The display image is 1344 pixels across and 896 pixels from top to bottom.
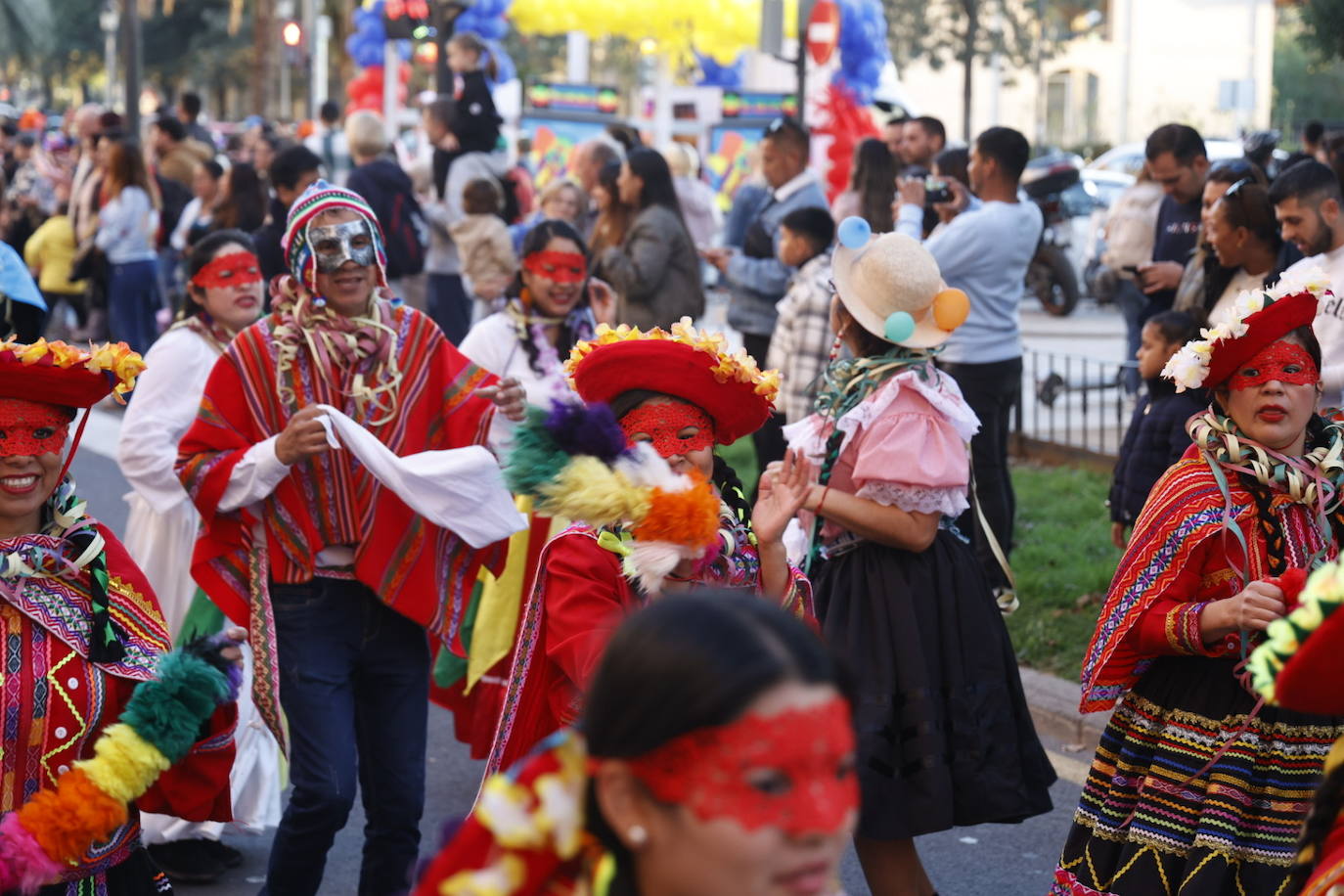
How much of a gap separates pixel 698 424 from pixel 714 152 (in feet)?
63.5

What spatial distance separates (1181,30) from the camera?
53188 millimetres

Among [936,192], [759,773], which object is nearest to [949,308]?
[759,773]

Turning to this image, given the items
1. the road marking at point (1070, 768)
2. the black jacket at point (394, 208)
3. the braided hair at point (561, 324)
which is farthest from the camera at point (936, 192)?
the road marking at point (1070, 768)

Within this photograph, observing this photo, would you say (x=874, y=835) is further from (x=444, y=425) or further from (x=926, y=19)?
(x=926, y=19)

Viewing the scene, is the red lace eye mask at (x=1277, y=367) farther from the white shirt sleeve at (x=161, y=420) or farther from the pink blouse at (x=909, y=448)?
the white shirt sleeve at (x=161, y=420)

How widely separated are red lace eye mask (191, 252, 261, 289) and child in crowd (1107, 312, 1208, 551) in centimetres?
330

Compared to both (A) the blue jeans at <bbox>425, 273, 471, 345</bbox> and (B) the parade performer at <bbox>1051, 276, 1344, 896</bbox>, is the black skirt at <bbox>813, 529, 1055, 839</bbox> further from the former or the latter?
(A) the blue jeans at <bbox>425, 273, 471, 345</bbox>

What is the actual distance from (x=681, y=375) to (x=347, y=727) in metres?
1.59

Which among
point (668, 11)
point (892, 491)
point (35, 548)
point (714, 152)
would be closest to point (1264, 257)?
point (892, 491)

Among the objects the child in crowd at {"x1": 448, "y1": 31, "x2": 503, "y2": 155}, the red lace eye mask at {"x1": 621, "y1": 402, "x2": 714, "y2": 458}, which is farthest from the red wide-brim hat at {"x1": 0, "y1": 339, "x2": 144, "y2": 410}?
the child in crowd at {"x1": 448, "y1": 31, "x2": 503, "y2": 155}

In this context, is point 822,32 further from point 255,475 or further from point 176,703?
point 176,703

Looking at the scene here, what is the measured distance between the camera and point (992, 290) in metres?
9.00

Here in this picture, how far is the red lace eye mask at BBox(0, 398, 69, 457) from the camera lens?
395cm

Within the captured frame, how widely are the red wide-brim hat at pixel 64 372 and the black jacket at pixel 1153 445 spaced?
407cm
